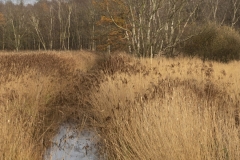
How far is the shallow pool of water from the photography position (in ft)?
12.9

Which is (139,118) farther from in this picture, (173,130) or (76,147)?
A: (76,147)

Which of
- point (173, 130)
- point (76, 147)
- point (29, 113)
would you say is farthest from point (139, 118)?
point (29, 113)

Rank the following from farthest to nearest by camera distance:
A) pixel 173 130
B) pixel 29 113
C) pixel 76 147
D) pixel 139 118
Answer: pixel 29 113
pixel 76 147
pixel 139 118
pixel 173 130

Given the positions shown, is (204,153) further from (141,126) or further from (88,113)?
(88,113)

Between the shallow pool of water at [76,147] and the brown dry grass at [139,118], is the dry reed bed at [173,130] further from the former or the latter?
the shallow pool of water at [76,147]

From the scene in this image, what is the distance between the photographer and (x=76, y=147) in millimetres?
4270

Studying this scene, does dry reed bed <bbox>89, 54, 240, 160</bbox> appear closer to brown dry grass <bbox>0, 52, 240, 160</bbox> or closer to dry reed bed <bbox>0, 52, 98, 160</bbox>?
brown dry grass <bbox>0, 52, 240, 160</bbox>

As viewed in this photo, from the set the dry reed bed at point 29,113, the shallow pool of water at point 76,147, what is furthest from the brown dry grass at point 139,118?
the shallow pool of water at point 76,147

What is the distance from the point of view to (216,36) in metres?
13.1

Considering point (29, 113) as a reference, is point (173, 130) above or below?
above

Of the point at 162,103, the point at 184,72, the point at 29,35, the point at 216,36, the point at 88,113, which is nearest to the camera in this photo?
the point at 162,103

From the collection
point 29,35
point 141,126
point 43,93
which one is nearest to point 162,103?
point 141,126

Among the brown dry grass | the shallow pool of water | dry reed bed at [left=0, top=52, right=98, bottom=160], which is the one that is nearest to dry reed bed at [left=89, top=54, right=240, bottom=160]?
the brown dry grass

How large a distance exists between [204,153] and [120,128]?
139 centimetres
